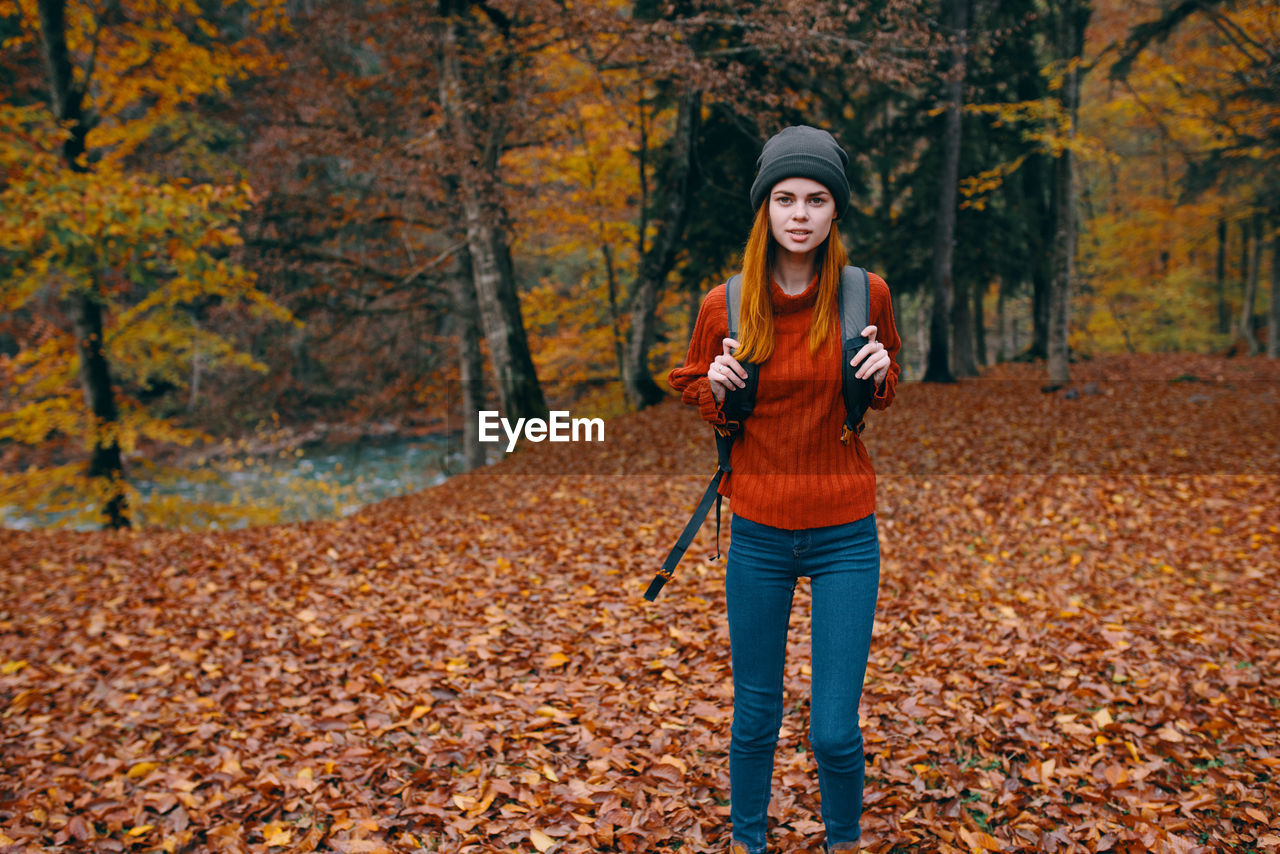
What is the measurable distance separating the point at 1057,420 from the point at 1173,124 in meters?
10.2

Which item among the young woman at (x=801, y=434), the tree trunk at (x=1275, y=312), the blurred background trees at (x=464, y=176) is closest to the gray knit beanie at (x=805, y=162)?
the young woman at (x=801, y=434)

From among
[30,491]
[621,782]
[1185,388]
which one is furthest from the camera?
[1185,388]

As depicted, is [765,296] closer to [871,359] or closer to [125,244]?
[871,359]

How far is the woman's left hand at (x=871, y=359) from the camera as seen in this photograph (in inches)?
76.5

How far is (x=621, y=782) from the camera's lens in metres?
3.28

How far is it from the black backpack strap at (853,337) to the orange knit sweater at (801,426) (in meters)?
0.04

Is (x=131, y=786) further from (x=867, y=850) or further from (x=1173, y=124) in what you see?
(x=1173, y=124)

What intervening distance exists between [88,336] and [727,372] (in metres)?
11.2

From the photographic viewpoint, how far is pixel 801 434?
2.09 m

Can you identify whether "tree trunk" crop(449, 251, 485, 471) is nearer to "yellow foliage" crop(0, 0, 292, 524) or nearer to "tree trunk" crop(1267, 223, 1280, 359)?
"yellow foliage" crop(0, 0, 292, 524)

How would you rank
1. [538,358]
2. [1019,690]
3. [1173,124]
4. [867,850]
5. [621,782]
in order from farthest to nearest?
1. [538,358]
2. [1173,124]
3. [1019,690]
4. [621,782]
5. [867,850]

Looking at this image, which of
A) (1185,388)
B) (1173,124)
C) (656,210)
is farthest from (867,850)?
(1173,124)

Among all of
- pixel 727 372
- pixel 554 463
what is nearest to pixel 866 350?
pixel 727 372

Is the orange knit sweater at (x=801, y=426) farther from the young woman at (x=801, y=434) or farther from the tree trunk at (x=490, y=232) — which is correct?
the tree trunk at (x=490, y=232)
